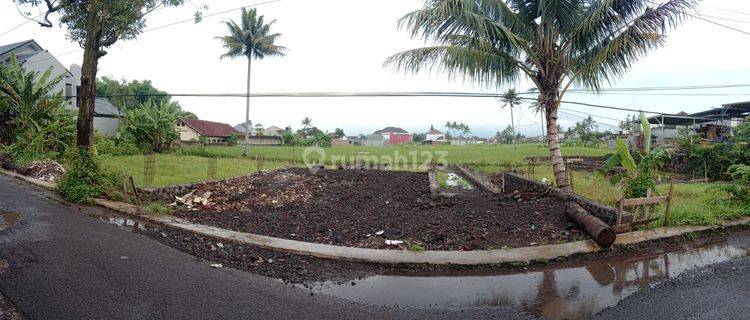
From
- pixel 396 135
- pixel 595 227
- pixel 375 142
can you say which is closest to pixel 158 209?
pixel 595 227

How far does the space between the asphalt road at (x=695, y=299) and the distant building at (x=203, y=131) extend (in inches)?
1911

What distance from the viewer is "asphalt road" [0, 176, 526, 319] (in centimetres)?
411

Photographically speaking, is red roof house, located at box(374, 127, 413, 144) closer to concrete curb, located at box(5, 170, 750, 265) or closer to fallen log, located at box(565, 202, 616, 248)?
fallen log, located at box(565, 202, 616, 248)

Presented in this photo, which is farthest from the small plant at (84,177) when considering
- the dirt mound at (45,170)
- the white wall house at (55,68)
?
the white wall house at (55,68)

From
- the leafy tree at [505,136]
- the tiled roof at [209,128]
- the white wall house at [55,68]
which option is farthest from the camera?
the leafy tree at [505,136]

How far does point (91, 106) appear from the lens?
10.7 m

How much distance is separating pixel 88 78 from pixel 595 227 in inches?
489

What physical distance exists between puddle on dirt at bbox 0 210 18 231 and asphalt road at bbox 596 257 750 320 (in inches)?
376

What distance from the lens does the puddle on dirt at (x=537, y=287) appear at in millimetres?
4652

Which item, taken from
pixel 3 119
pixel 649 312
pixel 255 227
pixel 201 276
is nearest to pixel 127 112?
pixel 3 119

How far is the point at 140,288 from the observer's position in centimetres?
466

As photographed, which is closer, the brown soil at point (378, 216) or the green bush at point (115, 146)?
the brown soil at point (378, 216)

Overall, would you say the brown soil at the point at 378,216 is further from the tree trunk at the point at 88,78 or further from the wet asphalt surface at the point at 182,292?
the tree trunk at the point at 88,78

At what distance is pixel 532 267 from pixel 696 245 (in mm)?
3714
